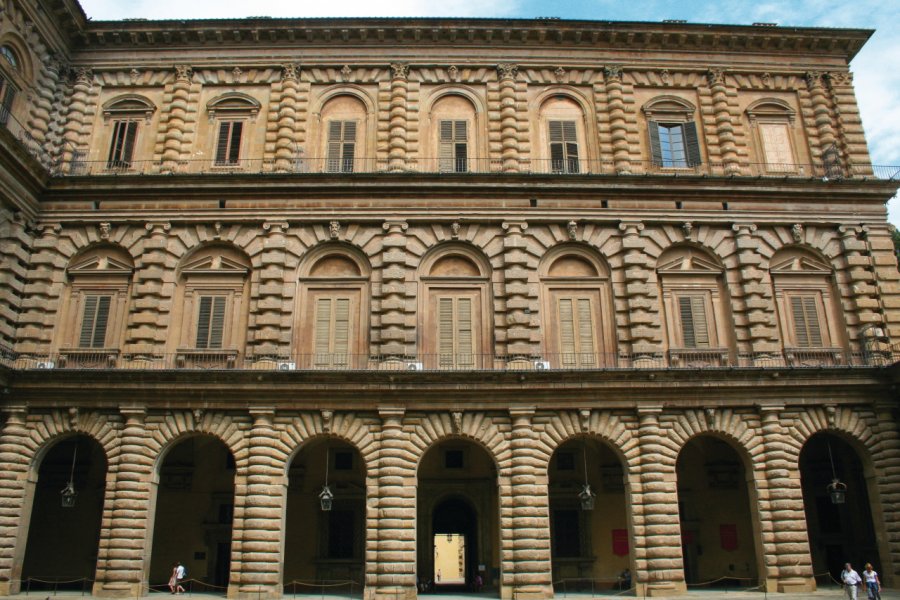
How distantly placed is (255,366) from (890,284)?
23481mm

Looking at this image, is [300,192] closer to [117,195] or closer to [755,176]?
[117,195]

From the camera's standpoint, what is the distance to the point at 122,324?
27.1 meters

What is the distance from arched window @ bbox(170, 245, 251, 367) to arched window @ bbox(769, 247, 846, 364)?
19.9 metres

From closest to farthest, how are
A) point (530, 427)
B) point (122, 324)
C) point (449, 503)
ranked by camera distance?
point (530, 427)
point (122, 324)
point (449, 503)

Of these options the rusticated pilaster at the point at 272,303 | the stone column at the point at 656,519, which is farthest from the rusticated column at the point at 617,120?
the rusticated pilaster at the point at 272,303

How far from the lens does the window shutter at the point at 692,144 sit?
29688 millimetres

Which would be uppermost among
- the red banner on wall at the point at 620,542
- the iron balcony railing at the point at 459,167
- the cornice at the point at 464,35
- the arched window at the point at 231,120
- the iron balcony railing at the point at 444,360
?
the cornice at the point at 464,35

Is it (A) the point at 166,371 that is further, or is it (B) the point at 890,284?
(B) the point at 890,284

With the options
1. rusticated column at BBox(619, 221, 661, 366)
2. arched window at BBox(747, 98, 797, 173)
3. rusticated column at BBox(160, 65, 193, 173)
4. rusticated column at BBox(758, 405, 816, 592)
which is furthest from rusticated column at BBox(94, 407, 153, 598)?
arched window at BBox(747, 98, 797, 173)

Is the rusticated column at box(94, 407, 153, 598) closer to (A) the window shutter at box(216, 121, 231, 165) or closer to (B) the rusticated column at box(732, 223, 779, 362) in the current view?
(A) the window shutter at box(216, 121, 231, 165)

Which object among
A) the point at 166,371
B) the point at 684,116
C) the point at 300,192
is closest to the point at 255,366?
the point at 166,371

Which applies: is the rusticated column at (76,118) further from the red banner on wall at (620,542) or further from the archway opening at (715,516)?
the archway opening at (715,516)

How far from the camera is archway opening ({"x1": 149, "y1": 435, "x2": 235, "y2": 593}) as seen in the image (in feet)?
92.1

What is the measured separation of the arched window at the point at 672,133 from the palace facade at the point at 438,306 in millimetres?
170
